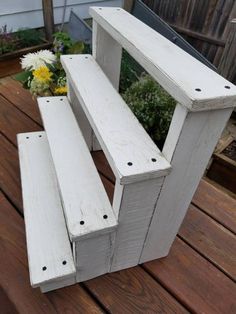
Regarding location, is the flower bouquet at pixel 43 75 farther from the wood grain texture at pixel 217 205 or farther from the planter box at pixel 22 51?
the planter box at pixel 22 51

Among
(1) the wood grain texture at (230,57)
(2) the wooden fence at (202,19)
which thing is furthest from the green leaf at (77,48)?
(2) the wooden fence at (202,19)

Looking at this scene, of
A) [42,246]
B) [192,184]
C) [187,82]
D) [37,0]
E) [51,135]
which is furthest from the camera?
[37,0]

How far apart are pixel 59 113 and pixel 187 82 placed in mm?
638

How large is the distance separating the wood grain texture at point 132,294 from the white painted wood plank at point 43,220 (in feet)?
0.35

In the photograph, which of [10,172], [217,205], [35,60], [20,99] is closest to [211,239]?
Result: [217,205]

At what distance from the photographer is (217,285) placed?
862 mm

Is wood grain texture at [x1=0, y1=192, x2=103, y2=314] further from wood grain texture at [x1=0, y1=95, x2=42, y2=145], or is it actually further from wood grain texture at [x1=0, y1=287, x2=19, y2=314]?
wood grain texture at [x1=0, y1=95, x2=42, y2=145]

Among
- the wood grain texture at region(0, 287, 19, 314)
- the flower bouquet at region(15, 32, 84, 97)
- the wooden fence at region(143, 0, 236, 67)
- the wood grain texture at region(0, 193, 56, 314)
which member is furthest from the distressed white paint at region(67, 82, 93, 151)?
the wooden fence at region(143, 0, 236, 67)

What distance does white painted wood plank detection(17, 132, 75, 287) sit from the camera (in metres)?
0.75

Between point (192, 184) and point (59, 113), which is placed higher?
point (192, 184)

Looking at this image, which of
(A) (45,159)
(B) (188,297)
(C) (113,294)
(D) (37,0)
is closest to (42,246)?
(C) (113,294)

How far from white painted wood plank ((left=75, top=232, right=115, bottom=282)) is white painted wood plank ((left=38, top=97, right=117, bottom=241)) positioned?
0.16ft

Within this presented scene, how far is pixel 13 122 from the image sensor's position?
1343mm

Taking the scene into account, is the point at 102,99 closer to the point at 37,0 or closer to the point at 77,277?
the point at 77,277
